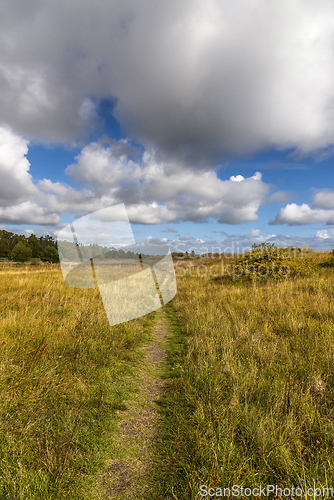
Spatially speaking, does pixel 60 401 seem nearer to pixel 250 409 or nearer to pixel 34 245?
pixel 250 409

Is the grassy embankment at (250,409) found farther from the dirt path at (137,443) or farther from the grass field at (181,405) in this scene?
the dirt path at (137,443)

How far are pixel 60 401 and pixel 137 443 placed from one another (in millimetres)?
1383

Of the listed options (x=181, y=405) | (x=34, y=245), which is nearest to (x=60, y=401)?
(x=181, y=405)

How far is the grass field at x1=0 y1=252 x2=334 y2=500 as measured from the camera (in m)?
2.38

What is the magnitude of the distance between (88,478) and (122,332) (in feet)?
13.6

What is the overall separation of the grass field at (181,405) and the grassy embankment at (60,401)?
0.6 inches

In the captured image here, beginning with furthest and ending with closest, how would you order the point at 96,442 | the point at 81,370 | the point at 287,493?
the point at 81,370 < the point at 96,442 < the point at 287,493

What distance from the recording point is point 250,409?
3328 mm

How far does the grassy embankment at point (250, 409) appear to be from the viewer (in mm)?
2393

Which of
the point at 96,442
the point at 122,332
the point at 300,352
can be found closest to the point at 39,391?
the point at 96,442

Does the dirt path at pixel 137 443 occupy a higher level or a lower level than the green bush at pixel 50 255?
lower

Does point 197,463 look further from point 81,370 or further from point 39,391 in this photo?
point 81,370

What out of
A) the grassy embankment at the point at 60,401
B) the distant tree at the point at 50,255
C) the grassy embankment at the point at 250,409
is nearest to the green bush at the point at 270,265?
the grassy embankment at the point at 250,409

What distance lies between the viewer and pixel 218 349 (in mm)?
5453
